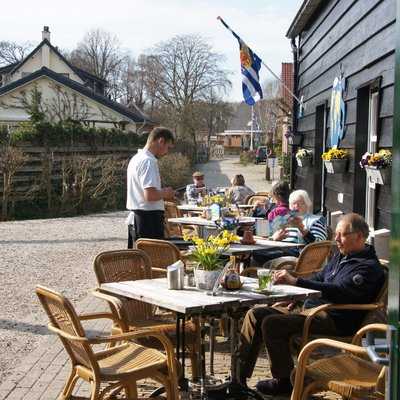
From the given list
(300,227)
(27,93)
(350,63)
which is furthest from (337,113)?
(27,93)

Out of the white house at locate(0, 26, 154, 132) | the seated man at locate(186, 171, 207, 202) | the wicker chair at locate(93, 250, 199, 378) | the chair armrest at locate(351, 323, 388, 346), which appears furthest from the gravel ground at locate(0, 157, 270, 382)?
the white house at locate(0, 26, 154, 132)

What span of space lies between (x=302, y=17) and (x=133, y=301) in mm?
9539

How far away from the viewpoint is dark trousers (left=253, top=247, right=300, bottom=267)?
702 cm

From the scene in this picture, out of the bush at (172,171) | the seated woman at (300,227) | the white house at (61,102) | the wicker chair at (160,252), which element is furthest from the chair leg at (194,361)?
the white house at (61,102)

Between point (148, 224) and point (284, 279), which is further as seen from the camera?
point (148, 224)

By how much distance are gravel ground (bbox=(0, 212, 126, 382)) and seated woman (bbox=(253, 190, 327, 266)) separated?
2379 millimetres

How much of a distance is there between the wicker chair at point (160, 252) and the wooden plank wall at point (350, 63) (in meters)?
2.13

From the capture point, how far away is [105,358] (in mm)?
4184

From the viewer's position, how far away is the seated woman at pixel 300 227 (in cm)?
684

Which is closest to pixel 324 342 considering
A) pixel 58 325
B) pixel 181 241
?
pixel 58 325

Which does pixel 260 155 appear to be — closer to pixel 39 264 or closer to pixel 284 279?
pixel 39 264

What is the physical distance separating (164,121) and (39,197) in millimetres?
33078

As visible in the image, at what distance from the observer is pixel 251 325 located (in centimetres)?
481

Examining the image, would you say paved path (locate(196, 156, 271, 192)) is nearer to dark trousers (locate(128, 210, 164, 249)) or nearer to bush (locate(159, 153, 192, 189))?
bush (locate(159, 153, 192, 189))
